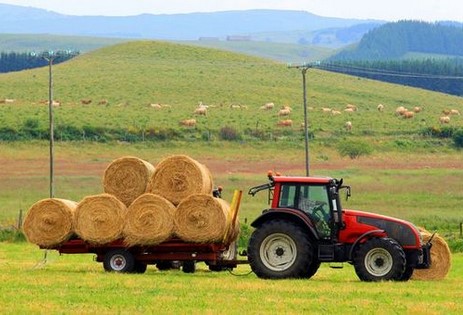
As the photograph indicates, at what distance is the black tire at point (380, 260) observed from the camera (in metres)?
22.6

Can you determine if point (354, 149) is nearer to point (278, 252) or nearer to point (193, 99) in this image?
point (193, 99)

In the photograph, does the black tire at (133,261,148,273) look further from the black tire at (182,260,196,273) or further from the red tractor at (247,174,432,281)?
the red tractor at (247,174,432,281)

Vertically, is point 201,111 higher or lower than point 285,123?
higher

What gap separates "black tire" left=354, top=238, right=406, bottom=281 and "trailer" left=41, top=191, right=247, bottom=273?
2568 mm

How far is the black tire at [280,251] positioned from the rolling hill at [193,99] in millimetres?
59878

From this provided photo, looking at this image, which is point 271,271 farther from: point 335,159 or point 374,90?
point 374,90

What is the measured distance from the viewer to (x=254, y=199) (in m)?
53.2

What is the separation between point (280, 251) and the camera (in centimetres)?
2320

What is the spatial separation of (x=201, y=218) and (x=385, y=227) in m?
3.43

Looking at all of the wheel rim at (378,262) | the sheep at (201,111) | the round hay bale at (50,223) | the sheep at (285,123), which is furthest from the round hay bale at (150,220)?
the sheep at (201,111)

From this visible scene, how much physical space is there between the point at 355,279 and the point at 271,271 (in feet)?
6.35

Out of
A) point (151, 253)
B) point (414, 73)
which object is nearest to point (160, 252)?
point (151, 253)

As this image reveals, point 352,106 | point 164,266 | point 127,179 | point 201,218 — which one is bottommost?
point 164,266

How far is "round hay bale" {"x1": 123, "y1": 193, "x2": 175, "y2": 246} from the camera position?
23547 mm
